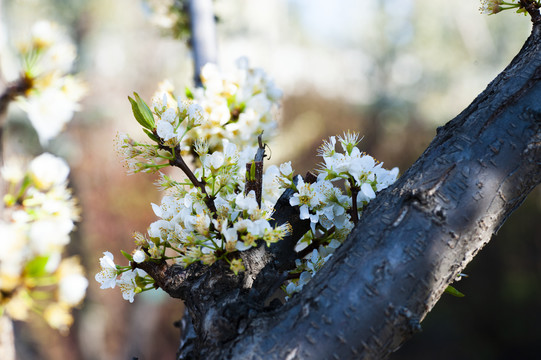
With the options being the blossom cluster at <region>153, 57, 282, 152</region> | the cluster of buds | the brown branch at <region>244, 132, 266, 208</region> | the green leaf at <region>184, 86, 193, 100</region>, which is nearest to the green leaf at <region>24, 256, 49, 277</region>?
the brown branch at <region>244, 132, 266, 208</region>

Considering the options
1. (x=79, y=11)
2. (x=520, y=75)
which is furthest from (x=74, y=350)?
(x=520, y=75)

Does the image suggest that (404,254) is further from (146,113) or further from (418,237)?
(146,113)

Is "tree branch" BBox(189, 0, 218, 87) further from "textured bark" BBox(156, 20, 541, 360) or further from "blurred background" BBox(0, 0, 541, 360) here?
"textured bark" BBox(156, 20, 541, 360)

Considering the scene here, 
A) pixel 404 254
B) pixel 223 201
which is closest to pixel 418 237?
pixel 404 254

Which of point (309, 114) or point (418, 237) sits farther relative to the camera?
point (309, 114)

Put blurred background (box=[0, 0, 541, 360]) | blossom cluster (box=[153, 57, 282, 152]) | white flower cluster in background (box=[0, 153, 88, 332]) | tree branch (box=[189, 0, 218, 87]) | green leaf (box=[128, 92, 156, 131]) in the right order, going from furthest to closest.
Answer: blurred background (box=[0, 0, 541, 360]) < tree branch (box=[189, 0, 218, 87]) < blossom cluster (box=[153, 57, 282, 152]) < green leaf (box=[128, 92, 156, 131]) < white flower cluster in background (box=[0, 153, 88, 332])

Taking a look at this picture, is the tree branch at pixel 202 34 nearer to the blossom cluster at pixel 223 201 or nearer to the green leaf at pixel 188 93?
the green leaf at pixel 188 93
